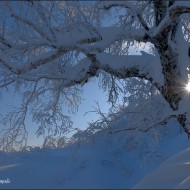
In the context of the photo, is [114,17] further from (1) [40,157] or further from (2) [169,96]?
(1) [40,157]

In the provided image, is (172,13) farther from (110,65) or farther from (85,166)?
(85,166)

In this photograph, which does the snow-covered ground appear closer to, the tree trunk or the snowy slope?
the snowy slope

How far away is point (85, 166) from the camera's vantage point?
32.0 ft

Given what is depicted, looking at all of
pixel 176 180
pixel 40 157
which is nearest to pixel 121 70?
pixel 176 180

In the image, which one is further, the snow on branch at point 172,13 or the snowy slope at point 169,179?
the snow on branch at point 172,13

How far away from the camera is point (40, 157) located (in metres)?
10.4

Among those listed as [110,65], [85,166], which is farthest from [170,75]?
[85,166]

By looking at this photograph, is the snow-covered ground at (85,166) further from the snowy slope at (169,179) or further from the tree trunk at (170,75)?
the tree trunk at (170,75)

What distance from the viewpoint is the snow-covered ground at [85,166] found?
7.67 metres

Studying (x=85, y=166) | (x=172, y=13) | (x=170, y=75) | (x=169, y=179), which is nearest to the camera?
(x=169, y=179)

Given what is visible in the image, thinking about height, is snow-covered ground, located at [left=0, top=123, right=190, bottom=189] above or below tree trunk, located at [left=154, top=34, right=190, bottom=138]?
below

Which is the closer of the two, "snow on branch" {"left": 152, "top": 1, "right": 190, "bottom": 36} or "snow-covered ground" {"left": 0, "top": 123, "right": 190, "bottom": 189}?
"snow on branch" {"left": 152, "top": 1, "right": 190, "bottom": 36}

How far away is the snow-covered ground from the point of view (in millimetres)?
7672

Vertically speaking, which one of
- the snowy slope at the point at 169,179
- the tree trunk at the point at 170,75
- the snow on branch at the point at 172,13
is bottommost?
the snowy slope at the point at 169,179
